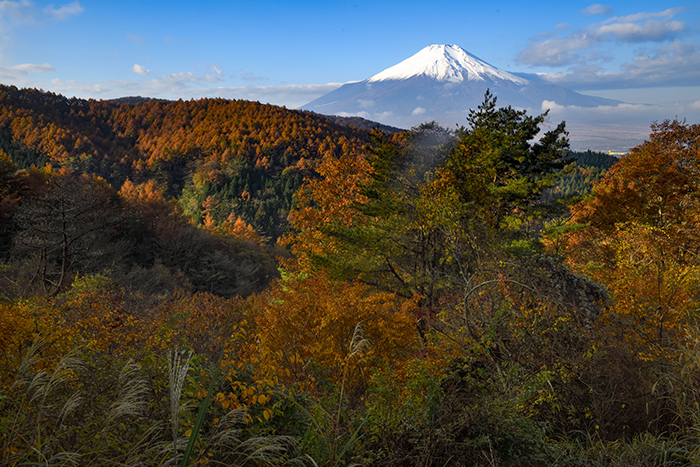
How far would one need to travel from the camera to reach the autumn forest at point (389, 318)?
2877 mm

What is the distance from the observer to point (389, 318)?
8758 millimetres

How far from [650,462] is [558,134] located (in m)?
18.5

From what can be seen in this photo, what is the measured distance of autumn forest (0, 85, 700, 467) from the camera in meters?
2.88

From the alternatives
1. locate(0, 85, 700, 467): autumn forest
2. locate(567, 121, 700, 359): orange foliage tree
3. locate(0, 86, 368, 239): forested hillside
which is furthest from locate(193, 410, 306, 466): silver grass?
locate(0, 86, 368, 239): forested hillside

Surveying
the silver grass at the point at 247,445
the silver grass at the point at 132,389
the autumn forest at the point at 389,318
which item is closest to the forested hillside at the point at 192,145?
the autumn forest at the point at 389,318

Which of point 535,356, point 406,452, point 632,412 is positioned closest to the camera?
point 406,452

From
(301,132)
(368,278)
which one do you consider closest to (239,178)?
(301,132)

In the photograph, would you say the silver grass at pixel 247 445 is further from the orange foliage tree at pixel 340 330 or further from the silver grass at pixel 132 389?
the orange foliage tree at pixel 340 330

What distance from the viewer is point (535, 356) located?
4.95m

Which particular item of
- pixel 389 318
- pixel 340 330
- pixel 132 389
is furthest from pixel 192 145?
pixel 132 389

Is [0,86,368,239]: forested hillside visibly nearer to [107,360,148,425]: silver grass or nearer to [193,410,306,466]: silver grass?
[107,360,148,425]: silver grass

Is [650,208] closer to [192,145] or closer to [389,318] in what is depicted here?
[389,318]

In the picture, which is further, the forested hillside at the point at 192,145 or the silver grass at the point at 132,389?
the forested hillside at the point at 192,145

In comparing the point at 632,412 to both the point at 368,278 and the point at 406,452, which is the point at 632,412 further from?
the point at 368,278
